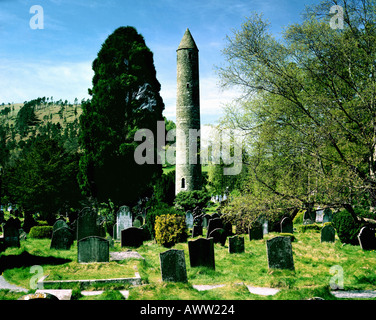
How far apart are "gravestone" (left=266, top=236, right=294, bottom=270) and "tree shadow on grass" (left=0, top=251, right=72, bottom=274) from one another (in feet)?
20.5

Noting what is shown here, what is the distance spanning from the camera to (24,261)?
10828mm

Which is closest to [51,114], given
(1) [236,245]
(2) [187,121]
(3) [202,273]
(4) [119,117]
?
(2) [187,121]

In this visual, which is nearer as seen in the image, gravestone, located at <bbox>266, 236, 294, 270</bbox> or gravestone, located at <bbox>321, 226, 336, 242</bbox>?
gravestone, located at <bbox>266, 236, 294, 270</bbox>

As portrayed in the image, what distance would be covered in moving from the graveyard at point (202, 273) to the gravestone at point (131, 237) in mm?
1130

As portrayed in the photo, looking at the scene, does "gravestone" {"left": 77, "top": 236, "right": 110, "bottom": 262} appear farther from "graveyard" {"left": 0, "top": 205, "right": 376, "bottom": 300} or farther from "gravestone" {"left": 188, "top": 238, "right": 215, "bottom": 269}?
"gravestone" {"left": 188, "top": 238, "right": 215, "bottom": 269}

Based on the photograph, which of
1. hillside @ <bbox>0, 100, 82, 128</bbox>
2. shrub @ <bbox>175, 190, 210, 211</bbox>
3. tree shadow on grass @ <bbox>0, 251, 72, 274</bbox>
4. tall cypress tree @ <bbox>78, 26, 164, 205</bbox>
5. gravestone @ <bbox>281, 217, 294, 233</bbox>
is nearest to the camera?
tree shadow on grass @ <bbox>0, 251, 72, 274</bbox>

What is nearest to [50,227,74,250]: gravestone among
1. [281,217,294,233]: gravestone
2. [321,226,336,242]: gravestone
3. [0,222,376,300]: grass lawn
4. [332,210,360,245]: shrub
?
[0,222,376,300]: grass lawn

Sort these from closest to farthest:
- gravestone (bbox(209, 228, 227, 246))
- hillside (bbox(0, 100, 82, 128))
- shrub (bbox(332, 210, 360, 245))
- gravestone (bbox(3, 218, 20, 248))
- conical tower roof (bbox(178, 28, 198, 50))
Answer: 1. shrub (bbox(332, 210, 360, 245))
2. gravestone (bbox(3, 218, 20, 248))
3. gravestone (bbox(209, 228, 227, 246))
4. conical tower roof (bbox(178, 28, 198, 50))
5. hillside (bbox(0, 100, 82, 128))

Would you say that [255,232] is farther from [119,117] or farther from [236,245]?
[119,117]

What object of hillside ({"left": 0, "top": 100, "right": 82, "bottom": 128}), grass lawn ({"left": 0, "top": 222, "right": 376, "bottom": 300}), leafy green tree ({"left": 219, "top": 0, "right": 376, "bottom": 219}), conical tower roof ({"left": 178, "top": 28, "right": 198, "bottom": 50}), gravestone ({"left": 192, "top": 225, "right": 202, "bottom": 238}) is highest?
hillside ({"left": 0, "top": 100, "right": 82, "bottom": 128})

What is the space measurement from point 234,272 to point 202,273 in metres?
0.94

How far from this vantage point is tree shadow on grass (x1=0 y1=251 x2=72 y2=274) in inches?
415

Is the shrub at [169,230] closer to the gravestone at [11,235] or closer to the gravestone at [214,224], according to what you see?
the gravestone at [214,224]

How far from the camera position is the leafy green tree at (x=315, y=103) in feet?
27.8
